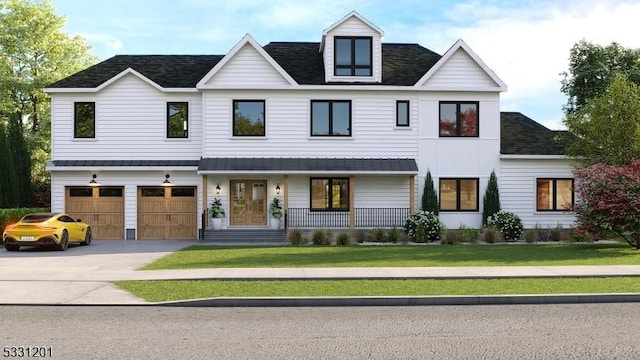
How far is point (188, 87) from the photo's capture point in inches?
1133

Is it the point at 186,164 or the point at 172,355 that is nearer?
the point at 172,355

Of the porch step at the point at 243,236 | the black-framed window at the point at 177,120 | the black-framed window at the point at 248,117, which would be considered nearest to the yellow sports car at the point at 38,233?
the porch step at the point at 243,236

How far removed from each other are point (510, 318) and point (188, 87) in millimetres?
21918

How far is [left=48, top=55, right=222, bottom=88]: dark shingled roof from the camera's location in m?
29.1

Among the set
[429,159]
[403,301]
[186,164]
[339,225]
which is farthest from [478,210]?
[403,301]

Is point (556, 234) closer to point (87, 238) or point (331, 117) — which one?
point (331, 117)

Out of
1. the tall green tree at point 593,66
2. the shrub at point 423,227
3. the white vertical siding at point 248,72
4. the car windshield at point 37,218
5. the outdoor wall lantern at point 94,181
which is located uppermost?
the tall green tree at point 593,66

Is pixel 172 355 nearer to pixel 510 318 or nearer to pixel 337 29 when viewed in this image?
pixel 510 318

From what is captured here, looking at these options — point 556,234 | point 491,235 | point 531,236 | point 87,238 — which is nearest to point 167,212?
point 87,238

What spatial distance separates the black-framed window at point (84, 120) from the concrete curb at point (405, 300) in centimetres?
1990

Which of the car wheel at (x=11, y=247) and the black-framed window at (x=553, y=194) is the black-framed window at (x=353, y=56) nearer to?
the black-framed window at (x=553, y=194)

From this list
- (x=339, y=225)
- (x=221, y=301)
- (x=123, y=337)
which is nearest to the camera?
(x=123, y=337)

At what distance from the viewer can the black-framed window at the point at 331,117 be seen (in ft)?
93.2

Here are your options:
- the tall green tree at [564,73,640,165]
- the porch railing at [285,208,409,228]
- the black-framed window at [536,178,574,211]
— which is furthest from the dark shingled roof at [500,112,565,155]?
the porch railing at [285,208,409,228]
